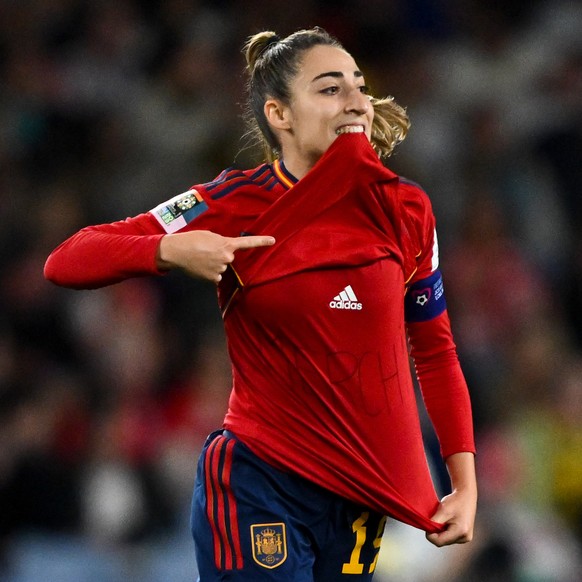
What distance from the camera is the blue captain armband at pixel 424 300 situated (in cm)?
298

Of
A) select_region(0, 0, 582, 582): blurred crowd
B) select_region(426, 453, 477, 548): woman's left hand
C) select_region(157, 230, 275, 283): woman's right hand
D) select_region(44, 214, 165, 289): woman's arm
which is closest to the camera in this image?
select_region(157, 230, 275, 283): woman's right hand

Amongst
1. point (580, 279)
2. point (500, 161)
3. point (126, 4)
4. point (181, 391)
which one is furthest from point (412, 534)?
point (126, 4)

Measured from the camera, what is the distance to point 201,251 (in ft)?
8.17

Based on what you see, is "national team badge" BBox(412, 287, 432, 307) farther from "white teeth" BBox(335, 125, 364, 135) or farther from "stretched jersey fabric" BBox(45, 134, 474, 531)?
"white teeth" BBox(335, 125, 364, 135)

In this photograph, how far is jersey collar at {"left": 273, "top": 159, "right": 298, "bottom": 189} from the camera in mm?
2861

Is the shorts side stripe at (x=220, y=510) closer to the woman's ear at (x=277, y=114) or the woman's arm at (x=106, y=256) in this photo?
the woman's arm at (x=106, y=256)

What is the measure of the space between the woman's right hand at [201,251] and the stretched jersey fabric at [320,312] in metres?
0.07

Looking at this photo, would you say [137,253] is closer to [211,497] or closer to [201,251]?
[201,251]

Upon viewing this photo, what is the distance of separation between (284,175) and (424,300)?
472 millimetres

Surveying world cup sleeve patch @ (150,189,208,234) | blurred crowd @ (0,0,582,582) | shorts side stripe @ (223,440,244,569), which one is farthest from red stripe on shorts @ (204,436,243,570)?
blurred crowd @ (0,0,582,582)

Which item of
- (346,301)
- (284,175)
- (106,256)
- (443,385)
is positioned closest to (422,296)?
(443,385)

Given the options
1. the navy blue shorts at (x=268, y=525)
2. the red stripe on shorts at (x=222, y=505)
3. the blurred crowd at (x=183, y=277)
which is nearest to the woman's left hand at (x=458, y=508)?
the navy blue shorts at (x=268, y=525)

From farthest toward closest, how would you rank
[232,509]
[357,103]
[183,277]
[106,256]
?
[183,277] < [357,103] < [232,509] < [106,256]

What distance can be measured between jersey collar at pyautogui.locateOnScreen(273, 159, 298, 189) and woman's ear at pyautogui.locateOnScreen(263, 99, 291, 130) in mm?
105
